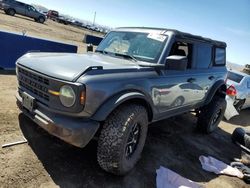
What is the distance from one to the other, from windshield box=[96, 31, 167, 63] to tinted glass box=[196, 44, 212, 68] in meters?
1.24

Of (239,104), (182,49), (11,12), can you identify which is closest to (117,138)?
(182,49)

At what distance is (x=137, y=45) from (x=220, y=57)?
2.95 meters

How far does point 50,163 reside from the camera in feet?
11.9

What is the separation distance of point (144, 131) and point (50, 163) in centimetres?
142

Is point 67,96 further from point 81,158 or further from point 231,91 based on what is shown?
point 231,91

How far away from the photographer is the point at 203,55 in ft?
18.5

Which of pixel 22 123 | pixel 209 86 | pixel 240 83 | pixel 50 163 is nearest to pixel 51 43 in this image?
pixel 22 123

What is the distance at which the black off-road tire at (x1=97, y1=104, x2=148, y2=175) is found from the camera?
3379 mm

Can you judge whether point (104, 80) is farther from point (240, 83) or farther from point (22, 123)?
point (240, 83)

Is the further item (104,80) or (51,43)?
(51,43)

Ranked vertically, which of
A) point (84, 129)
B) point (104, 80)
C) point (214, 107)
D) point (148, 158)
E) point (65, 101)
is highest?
point (104, 80)

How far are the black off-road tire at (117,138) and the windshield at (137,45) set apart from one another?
3.51 ft

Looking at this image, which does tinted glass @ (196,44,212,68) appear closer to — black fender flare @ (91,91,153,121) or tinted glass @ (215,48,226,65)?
tinted glass @ (215,48,226,65)

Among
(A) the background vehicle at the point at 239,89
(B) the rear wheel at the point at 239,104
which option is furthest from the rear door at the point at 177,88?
(B) the rear wheel at the point at 239,104
